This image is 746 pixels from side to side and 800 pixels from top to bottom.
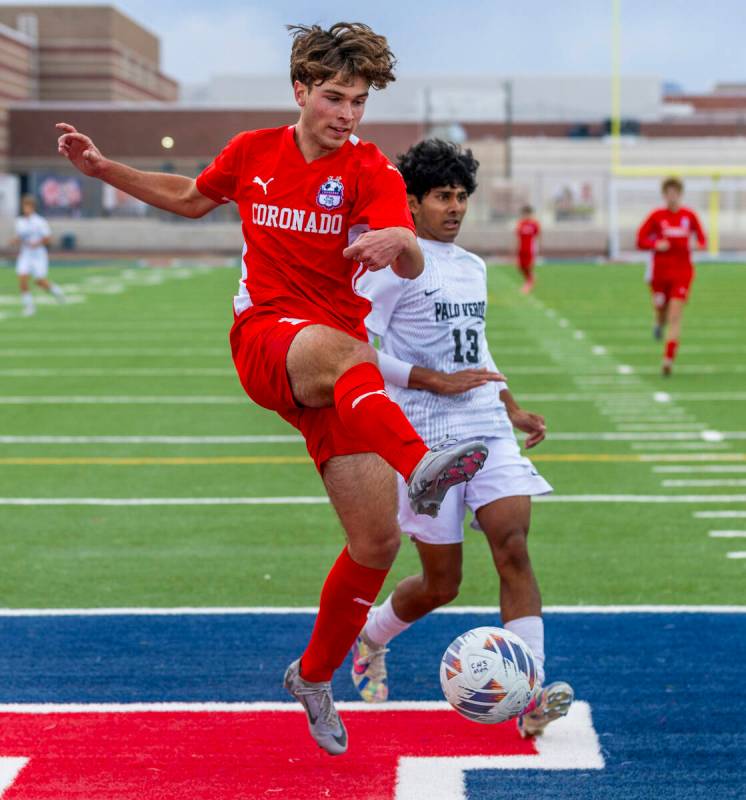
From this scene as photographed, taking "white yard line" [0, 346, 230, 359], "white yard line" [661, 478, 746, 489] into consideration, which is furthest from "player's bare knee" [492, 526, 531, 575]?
"white yard line" [0, 346, 230, 359]

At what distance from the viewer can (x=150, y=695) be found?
5176mm

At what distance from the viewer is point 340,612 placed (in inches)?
179

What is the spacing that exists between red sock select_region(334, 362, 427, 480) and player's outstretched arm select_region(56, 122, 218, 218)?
0.97 metres

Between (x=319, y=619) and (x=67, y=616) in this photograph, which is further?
(x=67, y=616)

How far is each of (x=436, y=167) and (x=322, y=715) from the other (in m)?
1.96

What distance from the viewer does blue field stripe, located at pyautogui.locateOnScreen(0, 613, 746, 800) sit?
14.6ft

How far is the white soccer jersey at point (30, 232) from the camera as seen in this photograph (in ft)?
84.9

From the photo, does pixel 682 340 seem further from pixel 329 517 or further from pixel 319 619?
pixel 319 619

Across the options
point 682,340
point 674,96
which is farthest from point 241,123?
point 682,340

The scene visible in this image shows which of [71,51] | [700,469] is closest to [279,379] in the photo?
[700,469]

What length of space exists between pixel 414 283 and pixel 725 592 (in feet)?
8.39

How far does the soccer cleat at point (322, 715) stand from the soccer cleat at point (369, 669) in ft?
1.93

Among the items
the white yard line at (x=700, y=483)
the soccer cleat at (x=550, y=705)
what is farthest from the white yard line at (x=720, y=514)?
the soccer cleat at (x=550, y=705)

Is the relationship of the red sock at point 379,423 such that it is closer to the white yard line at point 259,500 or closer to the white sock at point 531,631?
the white sock at point 531,631
